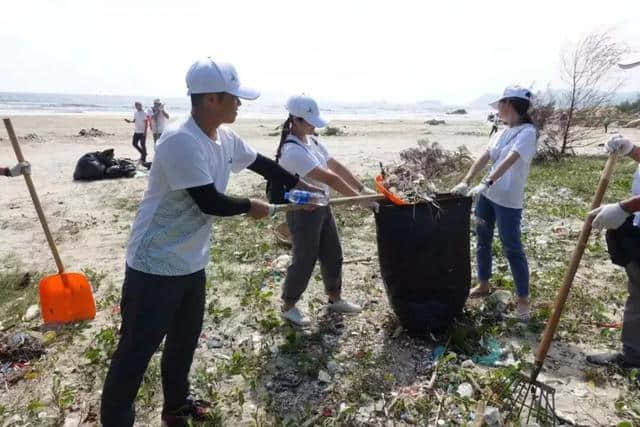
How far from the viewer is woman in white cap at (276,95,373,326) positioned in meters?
3.18

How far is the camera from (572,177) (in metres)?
8.38

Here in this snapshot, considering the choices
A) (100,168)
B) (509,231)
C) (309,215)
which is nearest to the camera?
(309,215)

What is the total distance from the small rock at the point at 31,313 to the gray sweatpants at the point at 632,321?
435 centimetres

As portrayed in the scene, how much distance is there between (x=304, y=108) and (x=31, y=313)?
109 inches

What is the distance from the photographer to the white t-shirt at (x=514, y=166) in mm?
3354

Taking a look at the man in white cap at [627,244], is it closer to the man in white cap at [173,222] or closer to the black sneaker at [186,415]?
the man in white cap at [173,222]

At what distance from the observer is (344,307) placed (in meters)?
3.79

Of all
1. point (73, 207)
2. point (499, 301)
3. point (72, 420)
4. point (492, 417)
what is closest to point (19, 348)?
point (72, 420)

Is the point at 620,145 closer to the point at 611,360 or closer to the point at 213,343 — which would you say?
the point at 611,360

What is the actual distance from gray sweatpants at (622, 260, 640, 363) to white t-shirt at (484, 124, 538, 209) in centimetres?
83

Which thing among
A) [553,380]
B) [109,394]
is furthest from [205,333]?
[553,380]

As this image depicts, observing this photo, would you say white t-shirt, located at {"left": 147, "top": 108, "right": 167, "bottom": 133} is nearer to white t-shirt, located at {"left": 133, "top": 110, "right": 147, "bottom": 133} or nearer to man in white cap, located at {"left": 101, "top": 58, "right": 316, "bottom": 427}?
white t-shirt, located at {"left": 133, "top": 110, "right": 147, "bottom": 133}

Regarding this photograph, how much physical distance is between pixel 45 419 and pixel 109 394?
79 centimetres

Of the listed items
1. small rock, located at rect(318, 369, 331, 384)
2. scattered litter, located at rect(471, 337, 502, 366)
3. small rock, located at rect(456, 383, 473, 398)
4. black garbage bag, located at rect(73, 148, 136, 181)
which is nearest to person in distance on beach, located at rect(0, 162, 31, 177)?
small rock, located at rect(318, 369, 331, 384)
